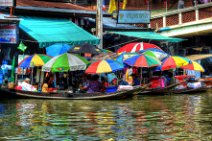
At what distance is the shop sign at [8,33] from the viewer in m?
18.7

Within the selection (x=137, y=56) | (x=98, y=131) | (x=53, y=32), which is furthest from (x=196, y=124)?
(x=53, y=32)

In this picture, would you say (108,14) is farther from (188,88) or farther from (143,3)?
(188,88)

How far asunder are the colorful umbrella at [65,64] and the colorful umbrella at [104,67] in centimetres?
37

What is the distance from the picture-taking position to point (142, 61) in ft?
62.6

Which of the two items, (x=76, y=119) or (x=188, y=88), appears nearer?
(x=76, y=119)

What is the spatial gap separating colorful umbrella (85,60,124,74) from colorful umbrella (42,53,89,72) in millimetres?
368

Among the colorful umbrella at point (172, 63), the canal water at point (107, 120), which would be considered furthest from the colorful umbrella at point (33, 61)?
the colorful umbrella at point (172, 63)

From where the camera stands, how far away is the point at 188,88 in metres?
21.0

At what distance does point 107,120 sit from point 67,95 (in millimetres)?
5464

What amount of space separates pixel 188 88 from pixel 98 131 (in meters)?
11.3

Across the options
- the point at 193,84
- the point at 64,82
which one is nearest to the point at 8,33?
the point at 64,82

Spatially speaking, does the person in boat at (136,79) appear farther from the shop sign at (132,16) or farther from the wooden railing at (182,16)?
the wooden railing at (182,16)

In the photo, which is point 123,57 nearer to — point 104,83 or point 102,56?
point 102,56

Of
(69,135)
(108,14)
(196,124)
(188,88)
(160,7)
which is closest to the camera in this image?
(69,135)
